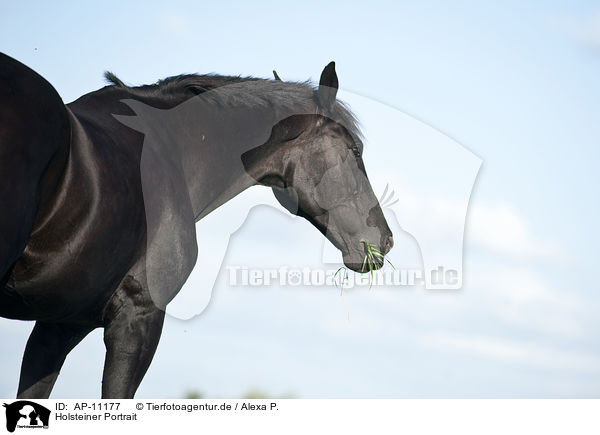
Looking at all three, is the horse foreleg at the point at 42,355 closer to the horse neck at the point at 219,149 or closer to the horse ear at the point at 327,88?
the horse neck at the point at 219,149

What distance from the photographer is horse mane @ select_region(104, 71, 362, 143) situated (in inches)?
210

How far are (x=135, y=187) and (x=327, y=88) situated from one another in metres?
1.93

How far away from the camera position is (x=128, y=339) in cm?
447

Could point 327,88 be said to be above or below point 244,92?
above

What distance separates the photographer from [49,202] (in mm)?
3730

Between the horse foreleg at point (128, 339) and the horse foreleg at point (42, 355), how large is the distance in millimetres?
586

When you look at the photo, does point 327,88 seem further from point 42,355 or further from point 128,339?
point 42,355

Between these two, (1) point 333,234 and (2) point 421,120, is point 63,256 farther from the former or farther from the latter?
(2) point 421,120

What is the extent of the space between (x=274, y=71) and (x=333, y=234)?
1.49 metres

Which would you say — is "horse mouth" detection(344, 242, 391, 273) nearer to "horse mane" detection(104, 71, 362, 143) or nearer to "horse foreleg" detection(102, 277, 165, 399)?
"horse mane" detection(104, 71, 362, 143)

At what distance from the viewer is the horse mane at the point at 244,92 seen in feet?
17.5
